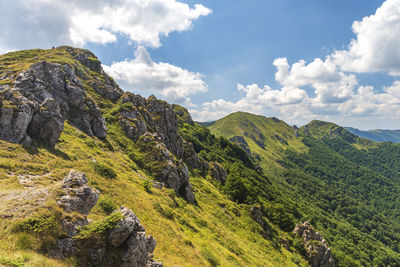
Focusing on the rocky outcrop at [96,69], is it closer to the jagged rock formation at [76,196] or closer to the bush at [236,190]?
the bush at [236,190]

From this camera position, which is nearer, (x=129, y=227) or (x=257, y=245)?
(x=129, y=227)

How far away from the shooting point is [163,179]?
173ft

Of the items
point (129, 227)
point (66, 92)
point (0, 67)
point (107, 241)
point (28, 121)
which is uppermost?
point (0, 67)

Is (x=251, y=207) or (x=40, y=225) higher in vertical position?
(x=40, y=225)

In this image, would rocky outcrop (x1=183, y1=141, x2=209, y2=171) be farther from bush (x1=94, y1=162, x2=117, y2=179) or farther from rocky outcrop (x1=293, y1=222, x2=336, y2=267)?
bush (x1=94, y1=162, x2=117, y2=179)

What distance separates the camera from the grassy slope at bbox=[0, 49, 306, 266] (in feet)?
39.0

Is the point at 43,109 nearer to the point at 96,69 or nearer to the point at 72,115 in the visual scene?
the point at 72,115

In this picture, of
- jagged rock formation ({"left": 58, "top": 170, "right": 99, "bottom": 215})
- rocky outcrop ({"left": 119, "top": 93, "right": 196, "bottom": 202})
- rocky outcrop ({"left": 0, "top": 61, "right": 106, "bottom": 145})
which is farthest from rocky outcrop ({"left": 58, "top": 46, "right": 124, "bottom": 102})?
jagged rock formation ({"left": 58, "top": 170, "right": 99, "bottom": 215})

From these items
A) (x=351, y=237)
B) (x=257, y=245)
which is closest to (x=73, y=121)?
(x=257, y=245)

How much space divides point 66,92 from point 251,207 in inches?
2903

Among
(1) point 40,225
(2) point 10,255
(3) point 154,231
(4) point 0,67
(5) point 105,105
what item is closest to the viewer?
(2) point 10,255

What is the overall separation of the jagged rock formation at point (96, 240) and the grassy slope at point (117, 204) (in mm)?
1035

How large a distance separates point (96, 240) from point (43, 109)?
31.9 meters

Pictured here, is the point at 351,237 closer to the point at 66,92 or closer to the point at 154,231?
the point at 154,231
